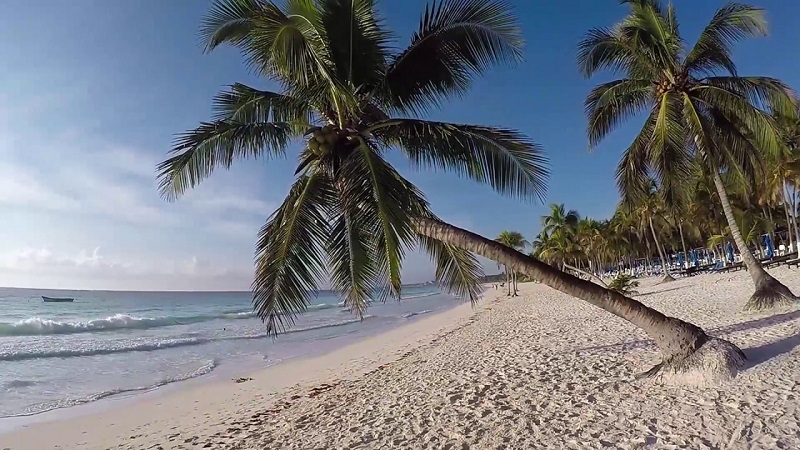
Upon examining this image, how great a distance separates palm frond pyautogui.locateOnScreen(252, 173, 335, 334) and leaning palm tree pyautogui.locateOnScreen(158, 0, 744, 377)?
2 cm

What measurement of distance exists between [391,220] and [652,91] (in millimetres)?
8002

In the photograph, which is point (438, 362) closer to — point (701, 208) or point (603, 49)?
point (603, 49)

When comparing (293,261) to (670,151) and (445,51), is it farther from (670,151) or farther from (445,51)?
(670,151)

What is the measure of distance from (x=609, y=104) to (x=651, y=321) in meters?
6.30

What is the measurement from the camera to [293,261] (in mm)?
5449

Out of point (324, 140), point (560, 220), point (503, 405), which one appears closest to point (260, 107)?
point (324, 140)

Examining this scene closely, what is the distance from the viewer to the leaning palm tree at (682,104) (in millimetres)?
8516

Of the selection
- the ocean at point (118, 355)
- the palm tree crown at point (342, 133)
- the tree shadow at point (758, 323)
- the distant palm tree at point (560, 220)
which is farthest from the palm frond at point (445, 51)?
the distant palm tree at point (560, 220)

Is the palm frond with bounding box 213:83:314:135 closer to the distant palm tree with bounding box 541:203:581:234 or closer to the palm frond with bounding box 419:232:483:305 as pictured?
the palm frond with bounding box 419:232:483:305

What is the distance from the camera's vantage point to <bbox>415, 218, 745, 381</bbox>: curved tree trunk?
509 centimetres

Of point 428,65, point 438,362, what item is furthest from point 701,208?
point 428,65

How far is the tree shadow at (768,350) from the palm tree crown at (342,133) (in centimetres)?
341

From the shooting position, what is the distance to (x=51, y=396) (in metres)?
10.1

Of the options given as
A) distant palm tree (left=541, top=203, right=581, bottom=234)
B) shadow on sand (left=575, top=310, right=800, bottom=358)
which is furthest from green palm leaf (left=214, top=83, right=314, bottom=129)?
distant palm tree (left=541, top=203, right=581, bottom=234)
